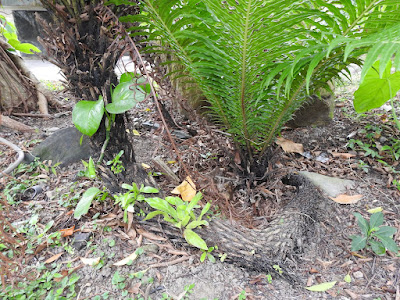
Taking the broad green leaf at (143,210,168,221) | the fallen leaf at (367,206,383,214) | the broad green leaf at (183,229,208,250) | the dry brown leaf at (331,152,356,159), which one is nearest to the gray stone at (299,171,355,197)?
the fallen leaf at (367,206,383,214)

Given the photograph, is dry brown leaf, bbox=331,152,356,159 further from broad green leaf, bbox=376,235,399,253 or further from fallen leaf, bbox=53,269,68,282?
fallen leaf, bbox=53,269,68,282

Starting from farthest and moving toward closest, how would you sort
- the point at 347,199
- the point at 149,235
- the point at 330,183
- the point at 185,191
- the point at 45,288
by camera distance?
the point at 330,183, the point at 347,199, the point at 185,191, the point at 149,235, the point at 45,288

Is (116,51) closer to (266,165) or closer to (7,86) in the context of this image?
(266,165)

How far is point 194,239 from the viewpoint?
3.84 feet

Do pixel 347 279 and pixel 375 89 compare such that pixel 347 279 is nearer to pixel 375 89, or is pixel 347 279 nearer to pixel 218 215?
pixel 218 215

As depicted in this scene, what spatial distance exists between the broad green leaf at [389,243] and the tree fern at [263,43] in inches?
28.3

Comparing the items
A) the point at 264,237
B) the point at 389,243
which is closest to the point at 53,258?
the point at 264,237

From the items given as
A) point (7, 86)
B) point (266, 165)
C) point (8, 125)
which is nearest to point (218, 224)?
point (266, 165)

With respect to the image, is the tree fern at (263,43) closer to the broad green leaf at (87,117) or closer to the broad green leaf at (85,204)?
the broad green leaf at (87,117)

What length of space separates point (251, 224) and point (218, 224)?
0.28m

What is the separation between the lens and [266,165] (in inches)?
67.0

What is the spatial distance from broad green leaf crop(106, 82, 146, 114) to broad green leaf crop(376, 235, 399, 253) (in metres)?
1.26

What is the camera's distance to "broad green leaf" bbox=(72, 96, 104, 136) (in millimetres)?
1126

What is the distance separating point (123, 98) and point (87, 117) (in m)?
0.18
